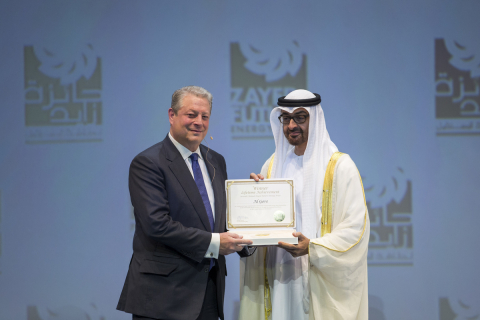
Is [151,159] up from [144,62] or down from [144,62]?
down

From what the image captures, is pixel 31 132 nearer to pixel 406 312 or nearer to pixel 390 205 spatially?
pixel 390 205

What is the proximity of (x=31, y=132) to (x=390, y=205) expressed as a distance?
3.18 meters

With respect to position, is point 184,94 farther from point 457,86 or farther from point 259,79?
point 457,86

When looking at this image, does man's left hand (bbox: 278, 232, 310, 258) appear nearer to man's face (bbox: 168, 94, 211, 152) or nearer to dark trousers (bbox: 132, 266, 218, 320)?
dark trousers (bbox: 132, 266, 218, 320)

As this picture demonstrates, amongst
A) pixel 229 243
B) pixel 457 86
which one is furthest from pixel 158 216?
pixel 457 86

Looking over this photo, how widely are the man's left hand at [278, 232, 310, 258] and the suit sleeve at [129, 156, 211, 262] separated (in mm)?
422

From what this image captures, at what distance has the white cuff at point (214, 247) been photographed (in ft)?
6.77

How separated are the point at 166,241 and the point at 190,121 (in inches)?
25.3

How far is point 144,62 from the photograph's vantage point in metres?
3.57

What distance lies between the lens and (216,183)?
2.32m

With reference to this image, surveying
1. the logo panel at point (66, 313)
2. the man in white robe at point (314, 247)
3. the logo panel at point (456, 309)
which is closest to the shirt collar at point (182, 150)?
the man in white robe at point (314, 247)

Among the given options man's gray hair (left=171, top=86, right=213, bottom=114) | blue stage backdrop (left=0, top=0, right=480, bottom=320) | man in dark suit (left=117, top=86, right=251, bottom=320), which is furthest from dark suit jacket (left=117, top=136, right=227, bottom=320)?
blue stage backdrop (left=0, top=0, right=480, bottom=320)

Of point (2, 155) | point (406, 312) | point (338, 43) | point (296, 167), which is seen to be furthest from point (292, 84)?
point (2, 155)

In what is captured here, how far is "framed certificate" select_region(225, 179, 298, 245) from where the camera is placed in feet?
7.33
